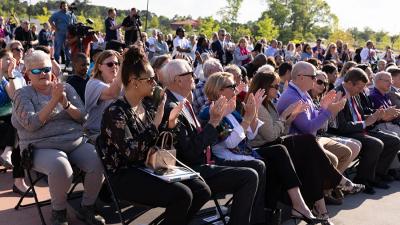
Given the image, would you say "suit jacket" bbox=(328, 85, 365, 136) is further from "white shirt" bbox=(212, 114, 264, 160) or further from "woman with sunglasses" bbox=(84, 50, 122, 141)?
"woman with sunglasses" bbox=(84, 50, 122, 141)

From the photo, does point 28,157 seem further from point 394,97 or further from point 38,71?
point 394,97

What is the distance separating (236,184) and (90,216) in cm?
133

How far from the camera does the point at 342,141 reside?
5121 millimetres

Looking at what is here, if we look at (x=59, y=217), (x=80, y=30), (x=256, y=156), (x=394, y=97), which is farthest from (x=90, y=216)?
(x=80, y=30)

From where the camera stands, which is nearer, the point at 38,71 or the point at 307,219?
the point at 38,71

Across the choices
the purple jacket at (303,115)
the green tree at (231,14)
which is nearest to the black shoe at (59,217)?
the purple jacket at (303,115)

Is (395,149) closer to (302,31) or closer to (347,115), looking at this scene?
(347,115)

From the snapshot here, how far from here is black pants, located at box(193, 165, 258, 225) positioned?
3.38 metres

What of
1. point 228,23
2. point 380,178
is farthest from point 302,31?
point 380,178

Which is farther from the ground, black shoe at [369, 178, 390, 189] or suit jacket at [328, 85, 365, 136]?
suit jacket at [328, 85, 365, 136]

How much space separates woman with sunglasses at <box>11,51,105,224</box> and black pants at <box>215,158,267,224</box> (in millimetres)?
1138

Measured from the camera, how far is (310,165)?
4145mm

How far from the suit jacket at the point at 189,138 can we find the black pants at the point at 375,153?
277cm

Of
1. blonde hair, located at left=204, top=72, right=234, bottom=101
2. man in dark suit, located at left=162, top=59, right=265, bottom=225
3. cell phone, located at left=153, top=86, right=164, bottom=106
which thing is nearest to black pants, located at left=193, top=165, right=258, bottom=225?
man in dark suit, located at left=162, top=59, right=265, bottom=225
